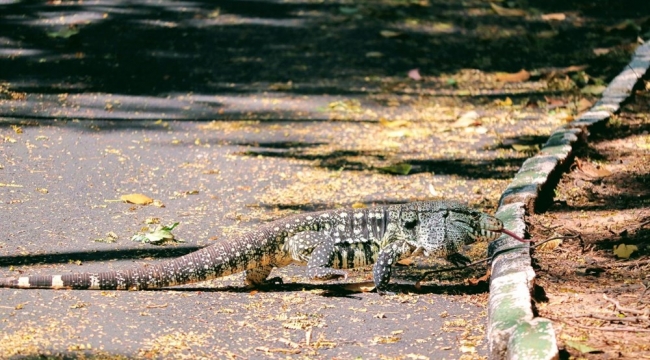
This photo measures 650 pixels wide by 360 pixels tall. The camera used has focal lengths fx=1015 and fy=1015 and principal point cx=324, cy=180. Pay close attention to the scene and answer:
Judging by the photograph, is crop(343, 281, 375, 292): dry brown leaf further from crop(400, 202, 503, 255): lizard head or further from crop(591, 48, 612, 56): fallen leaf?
crop(591, 48, 612, 56): fallen leaf

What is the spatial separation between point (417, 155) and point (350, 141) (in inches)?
31.8

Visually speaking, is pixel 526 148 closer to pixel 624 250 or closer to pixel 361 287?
pixel 624 250

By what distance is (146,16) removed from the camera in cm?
1323

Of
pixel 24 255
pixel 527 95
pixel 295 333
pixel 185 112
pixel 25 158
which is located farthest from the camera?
pixel 527 95

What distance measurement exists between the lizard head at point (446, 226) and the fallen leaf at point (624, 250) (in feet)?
2.57

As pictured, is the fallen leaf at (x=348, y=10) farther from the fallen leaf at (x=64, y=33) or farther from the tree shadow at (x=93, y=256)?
the tree shadow at (x=93, y=256)

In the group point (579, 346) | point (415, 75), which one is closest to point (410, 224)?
point (579, 346)

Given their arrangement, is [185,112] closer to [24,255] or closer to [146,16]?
[146,16]

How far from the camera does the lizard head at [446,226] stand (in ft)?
21.3

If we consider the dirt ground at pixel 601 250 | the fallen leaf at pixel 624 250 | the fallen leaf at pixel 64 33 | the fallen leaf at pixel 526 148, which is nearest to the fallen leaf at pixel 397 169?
the fallen leaf at pixel 526 148

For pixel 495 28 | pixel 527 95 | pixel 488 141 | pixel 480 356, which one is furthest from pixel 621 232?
pixel 495 28

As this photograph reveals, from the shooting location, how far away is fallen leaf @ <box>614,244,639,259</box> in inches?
255

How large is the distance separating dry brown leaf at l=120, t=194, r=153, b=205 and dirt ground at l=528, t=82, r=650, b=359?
3.06 m

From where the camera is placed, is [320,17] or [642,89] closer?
[642,89]
